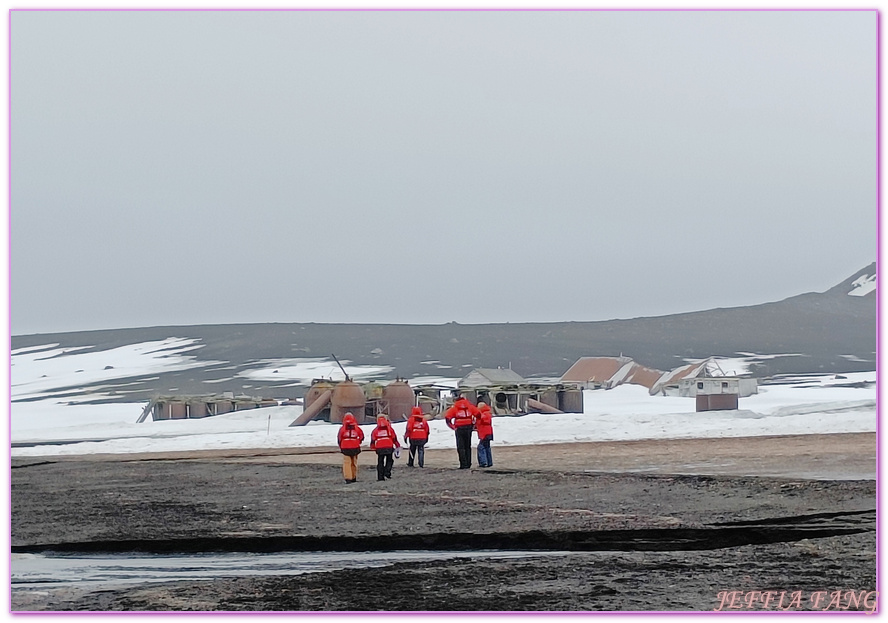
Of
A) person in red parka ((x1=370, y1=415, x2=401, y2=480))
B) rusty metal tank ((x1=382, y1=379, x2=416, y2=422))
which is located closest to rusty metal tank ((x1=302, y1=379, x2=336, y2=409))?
rusty metal tank ((x1=382, y1=379, x2=416, y2=422))

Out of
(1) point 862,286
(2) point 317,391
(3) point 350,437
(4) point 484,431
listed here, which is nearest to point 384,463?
(3) point 350,437

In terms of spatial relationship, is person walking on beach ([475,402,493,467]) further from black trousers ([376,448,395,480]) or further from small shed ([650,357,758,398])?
small shed ([650,357,758,398])

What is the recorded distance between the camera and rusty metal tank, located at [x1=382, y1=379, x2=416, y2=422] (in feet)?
132

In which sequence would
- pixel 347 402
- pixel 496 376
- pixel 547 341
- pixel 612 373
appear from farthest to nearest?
pixel 547 341, pixel 612 373, pixel 496 376, pixel 347 402

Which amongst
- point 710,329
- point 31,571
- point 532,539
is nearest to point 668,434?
point 532,539

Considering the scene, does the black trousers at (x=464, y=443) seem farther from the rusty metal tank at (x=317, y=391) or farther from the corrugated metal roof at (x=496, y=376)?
the corrugated metal roof at (x=496, y=376)

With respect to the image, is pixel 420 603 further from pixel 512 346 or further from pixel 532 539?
pixel 512 346

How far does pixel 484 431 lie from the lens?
795 inches

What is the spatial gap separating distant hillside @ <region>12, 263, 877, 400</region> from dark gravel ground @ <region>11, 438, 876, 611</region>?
5332 centimetres

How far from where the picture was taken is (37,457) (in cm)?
3152

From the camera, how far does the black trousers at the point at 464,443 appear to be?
65.3 feet

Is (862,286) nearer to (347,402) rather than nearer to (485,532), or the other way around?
(347,402)

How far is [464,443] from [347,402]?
769 inches

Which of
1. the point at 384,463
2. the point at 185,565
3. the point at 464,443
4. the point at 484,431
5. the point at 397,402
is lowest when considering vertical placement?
the point at 185,565
